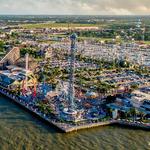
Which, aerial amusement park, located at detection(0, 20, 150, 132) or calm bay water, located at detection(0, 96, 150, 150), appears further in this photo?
aerial amusement park, located at detection(0, 20, 150, 132)

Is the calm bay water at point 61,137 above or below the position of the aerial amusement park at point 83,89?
below

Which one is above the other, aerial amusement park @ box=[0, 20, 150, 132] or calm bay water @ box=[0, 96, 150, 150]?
aerial amusement park @ box=[0, 20, 150, 132]

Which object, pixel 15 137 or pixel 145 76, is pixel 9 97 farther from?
pixel 145 76

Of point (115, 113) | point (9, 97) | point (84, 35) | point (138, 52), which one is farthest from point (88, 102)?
point (84, 35)

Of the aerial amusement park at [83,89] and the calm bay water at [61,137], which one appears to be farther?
the aerial amusement park at [83,89]
